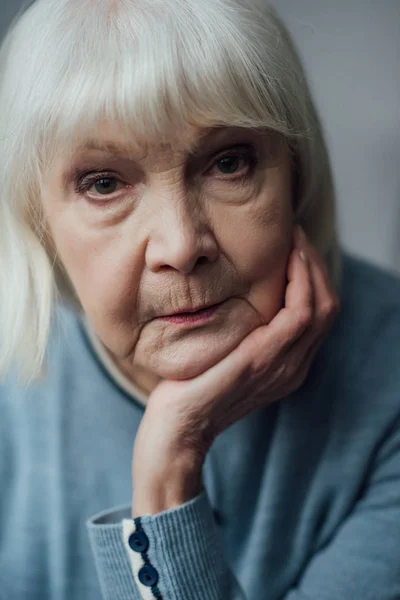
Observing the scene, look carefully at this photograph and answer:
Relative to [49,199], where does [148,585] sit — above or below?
below

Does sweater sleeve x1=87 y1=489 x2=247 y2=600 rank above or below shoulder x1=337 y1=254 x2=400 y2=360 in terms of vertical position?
below

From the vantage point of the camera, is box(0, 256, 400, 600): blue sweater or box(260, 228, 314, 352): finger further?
box(0, 256, 400, 600): blue sweater

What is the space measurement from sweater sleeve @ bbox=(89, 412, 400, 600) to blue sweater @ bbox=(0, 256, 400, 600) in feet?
0.07

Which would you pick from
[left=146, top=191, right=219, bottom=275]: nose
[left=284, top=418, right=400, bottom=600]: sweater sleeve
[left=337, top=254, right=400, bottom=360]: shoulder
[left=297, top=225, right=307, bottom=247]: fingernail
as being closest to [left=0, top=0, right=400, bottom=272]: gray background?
[left=337, top=254, right=400, bottom=360]: shoulder

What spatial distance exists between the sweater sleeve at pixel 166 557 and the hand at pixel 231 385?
0.19 feet

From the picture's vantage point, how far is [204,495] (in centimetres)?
111

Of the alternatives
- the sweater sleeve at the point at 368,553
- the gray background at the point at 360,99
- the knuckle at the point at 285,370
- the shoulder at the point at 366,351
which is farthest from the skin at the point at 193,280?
the gray background at the point at 360,99

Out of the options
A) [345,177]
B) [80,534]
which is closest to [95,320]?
[80,534]

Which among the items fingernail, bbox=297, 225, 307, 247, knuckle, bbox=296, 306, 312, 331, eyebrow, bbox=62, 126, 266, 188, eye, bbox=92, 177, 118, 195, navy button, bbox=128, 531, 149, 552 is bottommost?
navy button, bbox=128, 531, 149, 552

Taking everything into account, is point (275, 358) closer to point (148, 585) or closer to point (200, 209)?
point (200, 209)

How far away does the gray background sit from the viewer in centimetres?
174

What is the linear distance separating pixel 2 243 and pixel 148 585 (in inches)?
22.1

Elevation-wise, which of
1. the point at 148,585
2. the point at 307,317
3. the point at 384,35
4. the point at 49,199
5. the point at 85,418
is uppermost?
the point at 384,35

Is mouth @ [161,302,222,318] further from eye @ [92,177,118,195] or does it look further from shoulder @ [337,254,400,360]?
shoulder @ [337,254,400,360]
